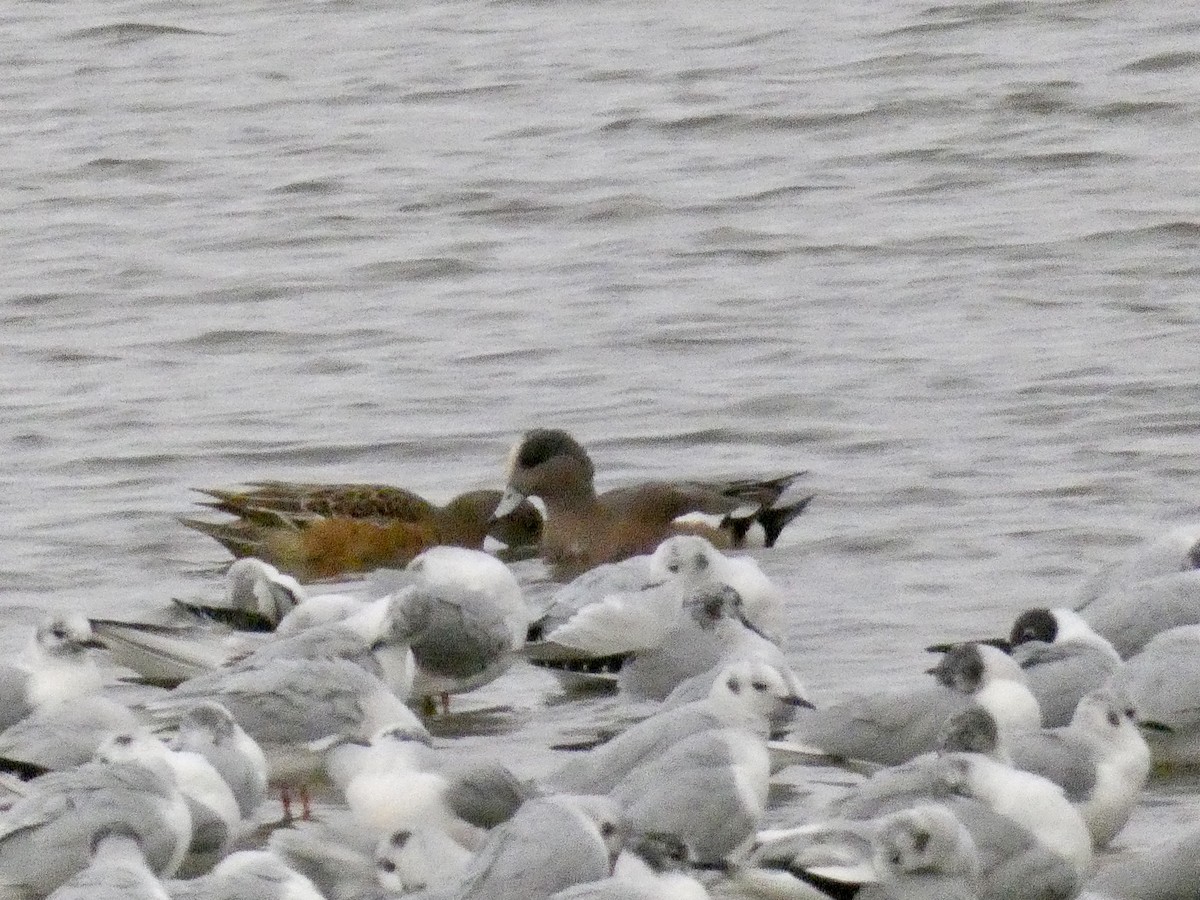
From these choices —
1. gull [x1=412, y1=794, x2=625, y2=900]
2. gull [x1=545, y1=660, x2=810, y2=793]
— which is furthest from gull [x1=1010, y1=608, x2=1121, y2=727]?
gull [x1=412, y1=794, x2=625, y2=900]

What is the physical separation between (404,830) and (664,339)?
833 centimetres

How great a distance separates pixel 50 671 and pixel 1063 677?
111 inches

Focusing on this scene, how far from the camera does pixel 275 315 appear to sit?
646 inches

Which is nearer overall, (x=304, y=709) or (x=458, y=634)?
(x=304, y=709)

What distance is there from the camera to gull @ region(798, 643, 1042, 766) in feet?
26.8

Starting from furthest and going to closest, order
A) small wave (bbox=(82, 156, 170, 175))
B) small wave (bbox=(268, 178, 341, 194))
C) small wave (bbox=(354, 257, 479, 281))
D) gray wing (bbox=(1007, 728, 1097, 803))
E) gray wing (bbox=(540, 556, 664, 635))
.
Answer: small wave (bbox=(82, 156, 170, 175)) → small wave (bbox=(268, 178, 341, 194)) → small wave (bbox=(354, 257, 479, 281)) → gray wing (bbox=(540, 556, 664, 635)) → gray wing (bbox=(1007, 728, 1097, 803))

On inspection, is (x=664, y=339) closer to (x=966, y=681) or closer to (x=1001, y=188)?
(x=1001, y=188)

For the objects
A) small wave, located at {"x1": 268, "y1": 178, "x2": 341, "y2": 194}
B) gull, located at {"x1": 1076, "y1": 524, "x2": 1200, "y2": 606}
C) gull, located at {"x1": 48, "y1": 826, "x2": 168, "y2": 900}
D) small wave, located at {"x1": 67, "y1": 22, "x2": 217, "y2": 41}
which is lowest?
small wave, located at {"x1": 268, "y1": 178, "x2": 341, "y2": 194}

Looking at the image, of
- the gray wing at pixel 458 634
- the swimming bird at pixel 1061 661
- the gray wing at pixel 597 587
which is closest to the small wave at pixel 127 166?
the gray wing at pixel 597 587

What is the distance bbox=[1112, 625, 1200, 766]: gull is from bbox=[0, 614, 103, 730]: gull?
2.90 metres

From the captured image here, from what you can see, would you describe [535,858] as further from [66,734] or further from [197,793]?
[66,734]

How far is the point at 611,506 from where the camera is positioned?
39.5 feet

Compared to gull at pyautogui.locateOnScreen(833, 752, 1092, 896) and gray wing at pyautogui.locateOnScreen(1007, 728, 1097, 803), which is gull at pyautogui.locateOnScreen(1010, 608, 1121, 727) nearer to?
gray wing at pyautogui.locateOnScreen(1007, 728, 1097, 803)

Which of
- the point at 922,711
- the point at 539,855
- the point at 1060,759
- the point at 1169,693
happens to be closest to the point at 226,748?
the point at 539,855
